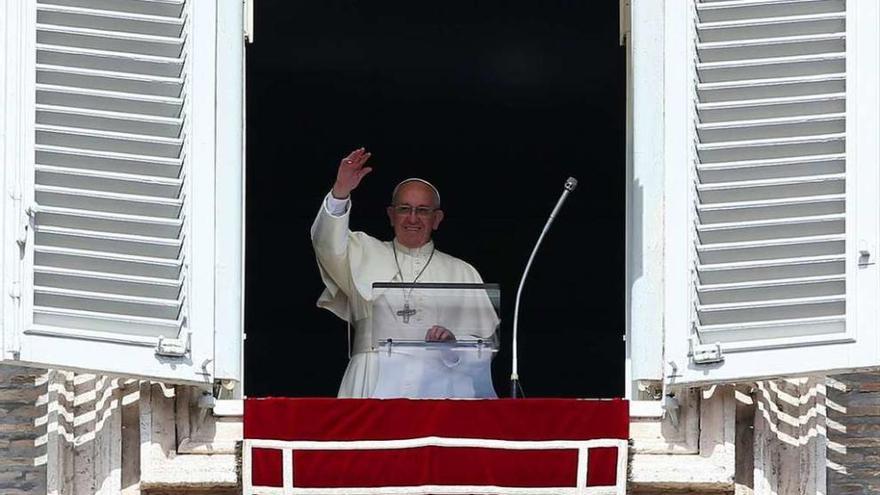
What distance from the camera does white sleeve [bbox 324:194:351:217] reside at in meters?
9.95

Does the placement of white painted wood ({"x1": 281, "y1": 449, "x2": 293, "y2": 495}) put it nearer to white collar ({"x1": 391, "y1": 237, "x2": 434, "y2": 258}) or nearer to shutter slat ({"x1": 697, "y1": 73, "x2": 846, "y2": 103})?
shutter slat ({"x1": 697, "y1": 73, "x2": 846, "y2": 103})

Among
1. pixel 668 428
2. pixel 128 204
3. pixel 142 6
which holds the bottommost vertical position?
pixel 668 428

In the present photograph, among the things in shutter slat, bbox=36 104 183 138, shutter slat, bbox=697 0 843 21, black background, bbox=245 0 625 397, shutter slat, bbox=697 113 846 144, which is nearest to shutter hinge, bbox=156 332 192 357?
shutter slat, bbox=36 104 183 138

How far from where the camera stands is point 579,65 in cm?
1217

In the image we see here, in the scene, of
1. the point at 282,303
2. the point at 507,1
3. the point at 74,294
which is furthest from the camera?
the point at 282,303

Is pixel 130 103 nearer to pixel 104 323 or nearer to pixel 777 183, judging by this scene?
pixel 104 323

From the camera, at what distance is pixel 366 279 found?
33.4 feet

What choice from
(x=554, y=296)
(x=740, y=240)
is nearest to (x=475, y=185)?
(x=554, y=296)

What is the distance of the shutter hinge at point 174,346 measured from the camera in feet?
28.1

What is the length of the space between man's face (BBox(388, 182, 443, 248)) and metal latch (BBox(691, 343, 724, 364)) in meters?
2.11

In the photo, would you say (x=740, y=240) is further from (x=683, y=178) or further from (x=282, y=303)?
(x=282, y=303)

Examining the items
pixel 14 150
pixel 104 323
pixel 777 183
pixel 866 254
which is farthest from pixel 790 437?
pixel 14 150

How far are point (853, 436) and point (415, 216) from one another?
1792 millimetres

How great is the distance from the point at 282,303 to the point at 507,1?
179 cm
